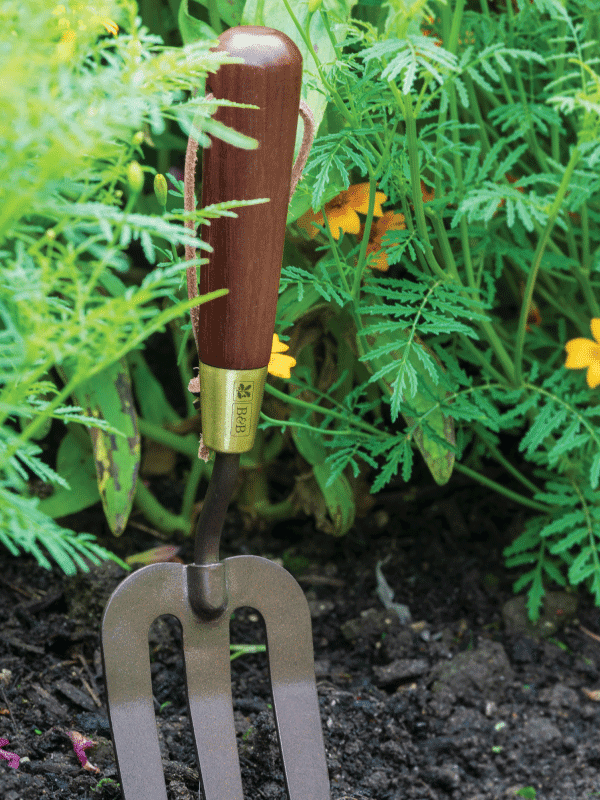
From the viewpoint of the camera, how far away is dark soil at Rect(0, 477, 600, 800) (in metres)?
0.80

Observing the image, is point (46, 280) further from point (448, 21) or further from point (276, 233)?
point (448, 21)

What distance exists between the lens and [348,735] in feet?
2.83

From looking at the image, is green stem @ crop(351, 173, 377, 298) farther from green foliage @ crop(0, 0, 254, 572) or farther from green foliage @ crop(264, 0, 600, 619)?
green foliage @ crop(0, 0, 254, 572)

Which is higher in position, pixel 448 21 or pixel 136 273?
pixel 448 21

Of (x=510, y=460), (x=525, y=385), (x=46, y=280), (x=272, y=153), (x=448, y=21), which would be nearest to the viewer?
(x=46, y=280)

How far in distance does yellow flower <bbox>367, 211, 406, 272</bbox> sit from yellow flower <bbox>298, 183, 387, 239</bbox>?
30mm

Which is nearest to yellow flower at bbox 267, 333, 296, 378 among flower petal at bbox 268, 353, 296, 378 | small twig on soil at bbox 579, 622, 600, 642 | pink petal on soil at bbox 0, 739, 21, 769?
flower petal at bbox 268, 353, 296, 378

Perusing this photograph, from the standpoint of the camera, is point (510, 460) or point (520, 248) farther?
point (510, 460)

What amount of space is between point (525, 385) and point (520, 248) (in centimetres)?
19

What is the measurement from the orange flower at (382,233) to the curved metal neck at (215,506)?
287 millimetres

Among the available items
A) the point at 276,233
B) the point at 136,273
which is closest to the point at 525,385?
the point at 276,233

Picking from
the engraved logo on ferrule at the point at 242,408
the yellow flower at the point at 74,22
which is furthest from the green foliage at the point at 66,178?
the engraved logo on ferrule at the point at 242,408

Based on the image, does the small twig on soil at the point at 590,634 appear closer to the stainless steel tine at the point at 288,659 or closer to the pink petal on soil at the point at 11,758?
the stainless steel tine at the point at 288,659

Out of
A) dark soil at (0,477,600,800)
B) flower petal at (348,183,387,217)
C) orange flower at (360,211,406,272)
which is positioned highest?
flower petal at (348,183,387,217)
